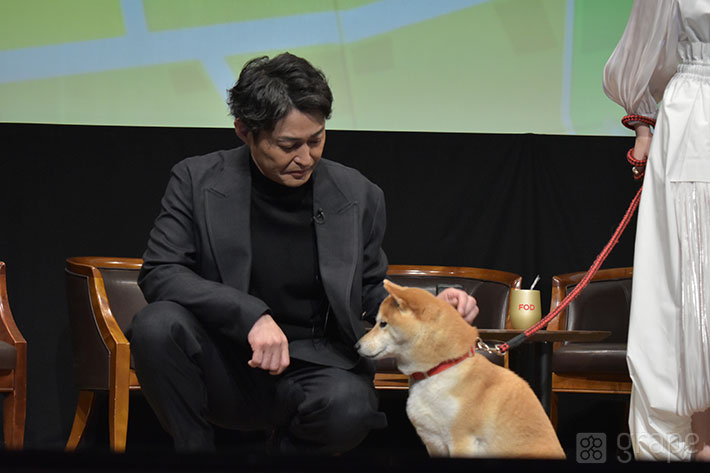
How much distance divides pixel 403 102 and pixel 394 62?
0.69 feet

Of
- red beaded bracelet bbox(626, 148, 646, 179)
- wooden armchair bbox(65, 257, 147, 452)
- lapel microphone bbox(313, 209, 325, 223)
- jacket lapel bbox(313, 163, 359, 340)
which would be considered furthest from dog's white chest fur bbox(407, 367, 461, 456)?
wooden armchair bbox(65, 257, 147, 452)

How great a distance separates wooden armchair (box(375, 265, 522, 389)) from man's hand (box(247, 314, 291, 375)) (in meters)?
2.17

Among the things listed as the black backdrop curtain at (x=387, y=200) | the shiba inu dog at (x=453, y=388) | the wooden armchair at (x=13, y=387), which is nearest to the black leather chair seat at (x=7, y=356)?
the wooden armchair at (x=13, y=387)

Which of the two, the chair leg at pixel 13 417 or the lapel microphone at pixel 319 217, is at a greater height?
the lapel microphone at pixel 319 217

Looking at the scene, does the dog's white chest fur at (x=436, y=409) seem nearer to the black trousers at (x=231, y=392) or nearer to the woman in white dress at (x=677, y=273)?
the black trousers at (x=231, y=392)

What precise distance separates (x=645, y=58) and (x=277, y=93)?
1.05 metres

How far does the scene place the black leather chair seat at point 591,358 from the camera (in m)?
Answer: 3.35

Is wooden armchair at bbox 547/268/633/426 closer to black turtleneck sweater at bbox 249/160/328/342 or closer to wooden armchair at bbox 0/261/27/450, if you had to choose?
black turtleneck sweater at bbox 249/160/328/342

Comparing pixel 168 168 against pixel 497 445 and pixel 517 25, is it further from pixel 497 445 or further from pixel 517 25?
pixel 497 445

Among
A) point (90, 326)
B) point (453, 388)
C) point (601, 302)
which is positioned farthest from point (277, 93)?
point (601, 302)

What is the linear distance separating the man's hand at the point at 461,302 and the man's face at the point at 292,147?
1.48 feet

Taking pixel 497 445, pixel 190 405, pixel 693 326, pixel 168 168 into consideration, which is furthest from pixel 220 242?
pixel 168 168

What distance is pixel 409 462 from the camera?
80cm

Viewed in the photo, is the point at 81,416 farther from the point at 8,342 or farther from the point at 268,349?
the point at 268,349
